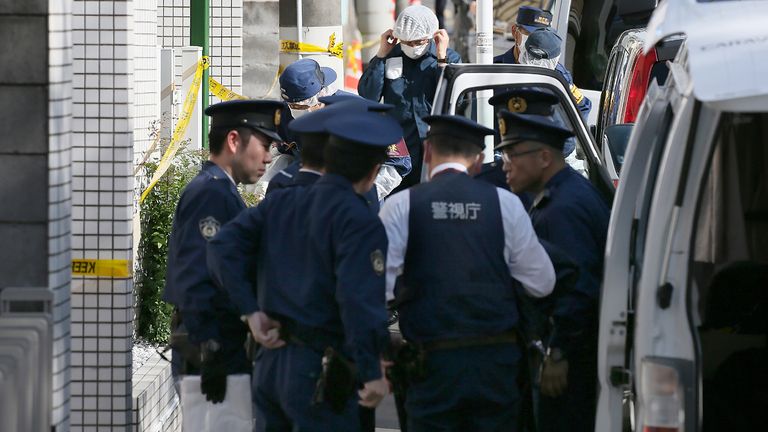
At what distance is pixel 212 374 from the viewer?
5.82m

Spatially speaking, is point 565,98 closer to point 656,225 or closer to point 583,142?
point 583,142

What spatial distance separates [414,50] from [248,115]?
→ 4038 millimetres

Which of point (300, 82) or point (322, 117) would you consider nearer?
point (322, 117)

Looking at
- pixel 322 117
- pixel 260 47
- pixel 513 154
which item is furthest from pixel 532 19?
pixel 322 117

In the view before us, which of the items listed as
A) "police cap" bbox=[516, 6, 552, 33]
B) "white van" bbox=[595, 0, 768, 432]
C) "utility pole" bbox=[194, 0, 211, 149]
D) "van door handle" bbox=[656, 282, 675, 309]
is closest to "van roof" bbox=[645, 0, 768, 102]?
"white van" bbox=[595, 0, 768, 432]

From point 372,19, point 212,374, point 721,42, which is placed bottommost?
point 212,374

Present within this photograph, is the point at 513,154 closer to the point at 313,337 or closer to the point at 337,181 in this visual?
the point at 337,181

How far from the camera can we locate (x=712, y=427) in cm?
505

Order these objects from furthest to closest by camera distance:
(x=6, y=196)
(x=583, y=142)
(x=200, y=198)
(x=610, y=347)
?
(x=583, y=142) → (x=200, y=198) → (x=6, y=196) → (x=610, y=347)

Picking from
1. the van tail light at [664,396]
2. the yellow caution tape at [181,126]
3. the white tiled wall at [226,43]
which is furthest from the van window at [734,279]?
the white tiled wall at [226,43]

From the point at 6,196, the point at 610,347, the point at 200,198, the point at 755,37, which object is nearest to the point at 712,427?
the point at 610,347

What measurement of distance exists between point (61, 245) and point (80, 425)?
Result: 1324 millimetres

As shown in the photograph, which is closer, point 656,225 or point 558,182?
point 656,225

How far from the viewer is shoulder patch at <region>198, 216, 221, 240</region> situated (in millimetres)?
5992
